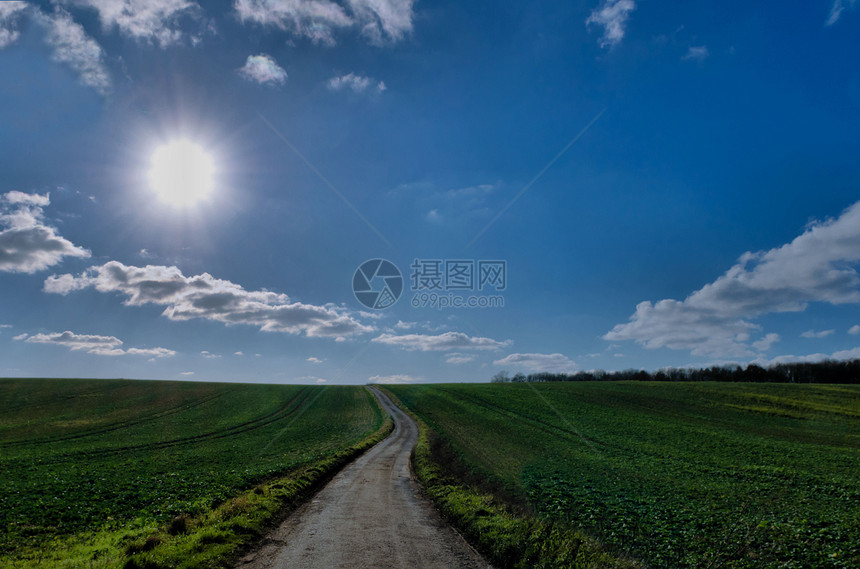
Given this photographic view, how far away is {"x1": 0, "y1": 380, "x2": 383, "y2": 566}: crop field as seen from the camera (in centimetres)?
1858

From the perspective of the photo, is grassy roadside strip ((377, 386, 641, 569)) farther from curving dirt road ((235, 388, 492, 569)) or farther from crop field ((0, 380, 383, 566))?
crop field ((0, 380, 383, 566))

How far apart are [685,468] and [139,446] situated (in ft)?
150

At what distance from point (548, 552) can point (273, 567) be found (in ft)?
24.1

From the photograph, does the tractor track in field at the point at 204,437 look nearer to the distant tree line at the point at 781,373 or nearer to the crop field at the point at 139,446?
the crop field at the point at 139,446

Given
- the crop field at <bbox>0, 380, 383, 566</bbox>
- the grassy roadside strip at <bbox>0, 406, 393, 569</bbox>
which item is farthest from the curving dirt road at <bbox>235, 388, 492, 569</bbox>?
the crop field at <bbox>0, 380, 383, 566</bbox>

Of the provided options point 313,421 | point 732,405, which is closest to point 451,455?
point 313,421

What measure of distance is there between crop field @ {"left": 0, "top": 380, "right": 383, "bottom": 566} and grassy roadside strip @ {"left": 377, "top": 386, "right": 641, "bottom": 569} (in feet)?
37.8

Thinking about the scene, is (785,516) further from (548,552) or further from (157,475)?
(157,475)

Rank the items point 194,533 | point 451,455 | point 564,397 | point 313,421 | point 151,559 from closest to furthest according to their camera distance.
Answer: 1. point 151,559
2. point 194,533
3. point 451,455
4. point 313,421
5. point 564,397

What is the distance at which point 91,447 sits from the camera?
3725 centimetres

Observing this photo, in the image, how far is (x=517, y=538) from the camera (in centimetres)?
1233

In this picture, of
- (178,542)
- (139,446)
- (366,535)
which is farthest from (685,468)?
(139,446)

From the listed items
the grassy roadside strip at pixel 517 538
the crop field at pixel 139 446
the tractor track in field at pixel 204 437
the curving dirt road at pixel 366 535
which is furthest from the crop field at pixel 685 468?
the tractor track in field at pixel 204 437

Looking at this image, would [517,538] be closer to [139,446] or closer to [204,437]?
[139,446]
